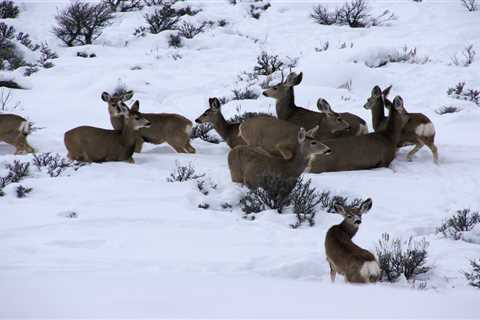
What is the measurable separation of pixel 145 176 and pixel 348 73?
7171 mm

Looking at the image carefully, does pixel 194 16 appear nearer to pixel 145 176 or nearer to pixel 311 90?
pixel 311 90

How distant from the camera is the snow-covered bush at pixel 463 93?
1461 cm

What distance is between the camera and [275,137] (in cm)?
1132

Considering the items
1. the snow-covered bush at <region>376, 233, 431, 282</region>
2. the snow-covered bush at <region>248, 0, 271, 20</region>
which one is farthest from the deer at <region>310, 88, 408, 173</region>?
the snow-covered bush at <region>248, 0, 271, 20</region>

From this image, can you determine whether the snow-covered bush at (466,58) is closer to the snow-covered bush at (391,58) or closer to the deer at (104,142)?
the snow-covered bush at (391,58)

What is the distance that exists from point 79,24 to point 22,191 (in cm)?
1267

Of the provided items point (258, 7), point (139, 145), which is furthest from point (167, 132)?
point (258, 7)

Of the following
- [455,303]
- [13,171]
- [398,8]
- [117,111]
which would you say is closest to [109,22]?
[398,8]

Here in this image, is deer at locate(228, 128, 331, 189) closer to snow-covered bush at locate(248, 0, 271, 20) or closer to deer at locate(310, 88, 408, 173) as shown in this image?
deer at locate(310, 88, 408, 173)

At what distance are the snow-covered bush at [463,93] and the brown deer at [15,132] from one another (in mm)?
8408

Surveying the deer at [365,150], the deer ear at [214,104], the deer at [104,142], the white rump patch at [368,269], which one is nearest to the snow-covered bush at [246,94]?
the deer ear at [214,104]

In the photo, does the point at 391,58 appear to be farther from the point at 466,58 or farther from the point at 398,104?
the point at 398,104

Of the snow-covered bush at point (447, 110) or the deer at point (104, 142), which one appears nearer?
the deer at point (104, 142)

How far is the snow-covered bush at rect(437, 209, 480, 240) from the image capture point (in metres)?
8.11
